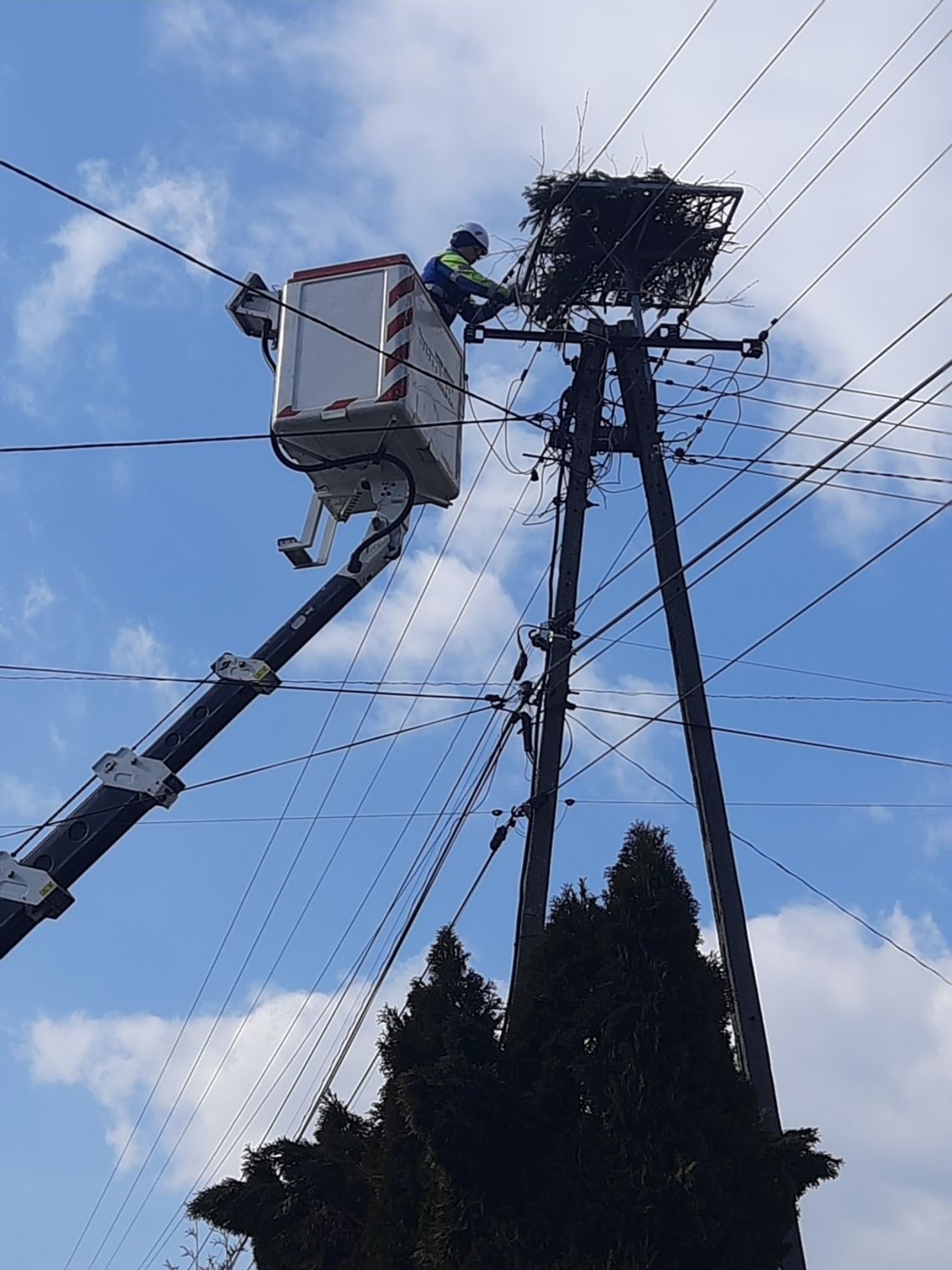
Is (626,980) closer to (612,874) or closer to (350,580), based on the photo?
(612,874)

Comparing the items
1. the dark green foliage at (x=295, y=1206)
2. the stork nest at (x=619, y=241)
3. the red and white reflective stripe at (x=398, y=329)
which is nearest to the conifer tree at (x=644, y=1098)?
the dark green foliage at (x=295, y=1206)

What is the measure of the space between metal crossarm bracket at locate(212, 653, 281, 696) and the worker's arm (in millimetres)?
3334

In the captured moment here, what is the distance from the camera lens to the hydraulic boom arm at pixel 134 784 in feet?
30.6

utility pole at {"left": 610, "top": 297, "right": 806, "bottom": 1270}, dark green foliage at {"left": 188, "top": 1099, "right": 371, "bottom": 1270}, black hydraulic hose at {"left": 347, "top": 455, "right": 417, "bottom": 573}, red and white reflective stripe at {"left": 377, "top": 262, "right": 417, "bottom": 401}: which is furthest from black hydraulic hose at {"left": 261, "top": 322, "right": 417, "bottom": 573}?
dark green foliage at {"left": 188, "top": 1099, "right": 371, "bottom": 1270}

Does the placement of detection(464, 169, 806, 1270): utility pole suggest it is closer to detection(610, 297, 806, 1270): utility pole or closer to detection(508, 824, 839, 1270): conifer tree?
detection(610, 297, 806, 1270): utility pole

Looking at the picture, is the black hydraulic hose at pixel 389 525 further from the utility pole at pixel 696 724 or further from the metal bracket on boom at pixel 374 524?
the utility pole at pixel 696 724

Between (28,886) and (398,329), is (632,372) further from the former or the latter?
(28,886)

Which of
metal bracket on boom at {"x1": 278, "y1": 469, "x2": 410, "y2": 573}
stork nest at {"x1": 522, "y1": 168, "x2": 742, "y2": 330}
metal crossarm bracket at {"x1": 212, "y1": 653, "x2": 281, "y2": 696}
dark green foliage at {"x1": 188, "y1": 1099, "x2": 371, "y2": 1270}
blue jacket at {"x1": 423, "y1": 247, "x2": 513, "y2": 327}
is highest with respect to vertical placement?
stork nest at {"x1": 522, "y1": 168, "x2": 742, "y2": 330}

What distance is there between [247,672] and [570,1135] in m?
3.28

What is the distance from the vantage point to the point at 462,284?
11.7 m

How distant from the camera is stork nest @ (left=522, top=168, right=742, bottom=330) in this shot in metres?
13.3

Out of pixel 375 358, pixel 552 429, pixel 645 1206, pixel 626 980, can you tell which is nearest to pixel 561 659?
pixel 552 429

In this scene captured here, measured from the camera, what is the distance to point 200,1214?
8.83 meters

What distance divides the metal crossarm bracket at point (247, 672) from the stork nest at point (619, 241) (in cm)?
467
